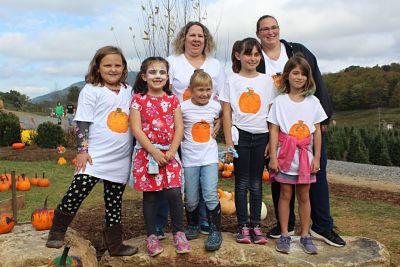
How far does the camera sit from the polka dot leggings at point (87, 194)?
3.58 metres

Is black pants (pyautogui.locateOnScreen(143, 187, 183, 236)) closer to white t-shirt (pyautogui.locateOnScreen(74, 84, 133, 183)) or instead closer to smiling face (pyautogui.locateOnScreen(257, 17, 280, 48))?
white t-shirt (pyautogui.locateOnScreen(74, 84, 133, 183))

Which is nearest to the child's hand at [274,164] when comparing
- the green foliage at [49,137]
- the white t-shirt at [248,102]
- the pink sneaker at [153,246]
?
the white t-shirt at [248,102]

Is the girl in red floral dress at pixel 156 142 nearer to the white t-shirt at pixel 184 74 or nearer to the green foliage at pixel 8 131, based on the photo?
the white t-shirt at pixel 184 74

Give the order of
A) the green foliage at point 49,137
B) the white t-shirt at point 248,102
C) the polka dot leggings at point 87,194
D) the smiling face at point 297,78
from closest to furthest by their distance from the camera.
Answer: the polka dot leggings at point 87,194 < the smiling face at point 297,78 < the white t-shirt at point 248,102 < the green foliage at point 49,137

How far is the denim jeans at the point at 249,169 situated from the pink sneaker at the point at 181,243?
529 mm

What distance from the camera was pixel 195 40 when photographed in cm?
400

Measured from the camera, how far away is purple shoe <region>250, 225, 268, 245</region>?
4031 millimetres

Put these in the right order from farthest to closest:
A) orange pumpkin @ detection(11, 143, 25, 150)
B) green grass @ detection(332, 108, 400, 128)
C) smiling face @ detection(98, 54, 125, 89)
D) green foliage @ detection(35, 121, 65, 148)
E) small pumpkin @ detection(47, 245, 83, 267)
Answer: green grass @ detection(332, 108, 400, 128)
green foliage @ detection(35, 121, 65, 148)
orange pumpkin @ detection(11, 143, 25, 150)
smiling face @ detection(98, 54, 125, 89)
small pumpkin @ detection(47, 245, 83, 267)

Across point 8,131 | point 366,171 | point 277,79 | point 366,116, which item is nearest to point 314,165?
point 277,79

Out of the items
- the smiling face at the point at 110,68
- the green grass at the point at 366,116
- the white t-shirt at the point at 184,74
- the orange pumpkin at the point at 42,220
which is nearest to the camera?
the smiling face at the point at 110,68

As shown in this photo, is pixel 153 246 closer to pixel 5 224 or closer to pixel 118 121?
pixel 118 121

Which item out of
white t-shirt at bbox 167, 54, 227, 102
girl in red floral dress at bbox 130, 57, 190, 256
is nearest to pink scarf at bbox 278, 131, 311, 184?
white t-shirt at bbox 167, 54, 227, 102

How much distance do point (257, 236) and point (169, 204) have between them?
84cm

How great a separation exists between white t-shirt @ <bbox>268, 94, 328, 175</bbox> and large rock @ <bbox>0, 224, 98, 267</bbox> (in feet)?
5.80
